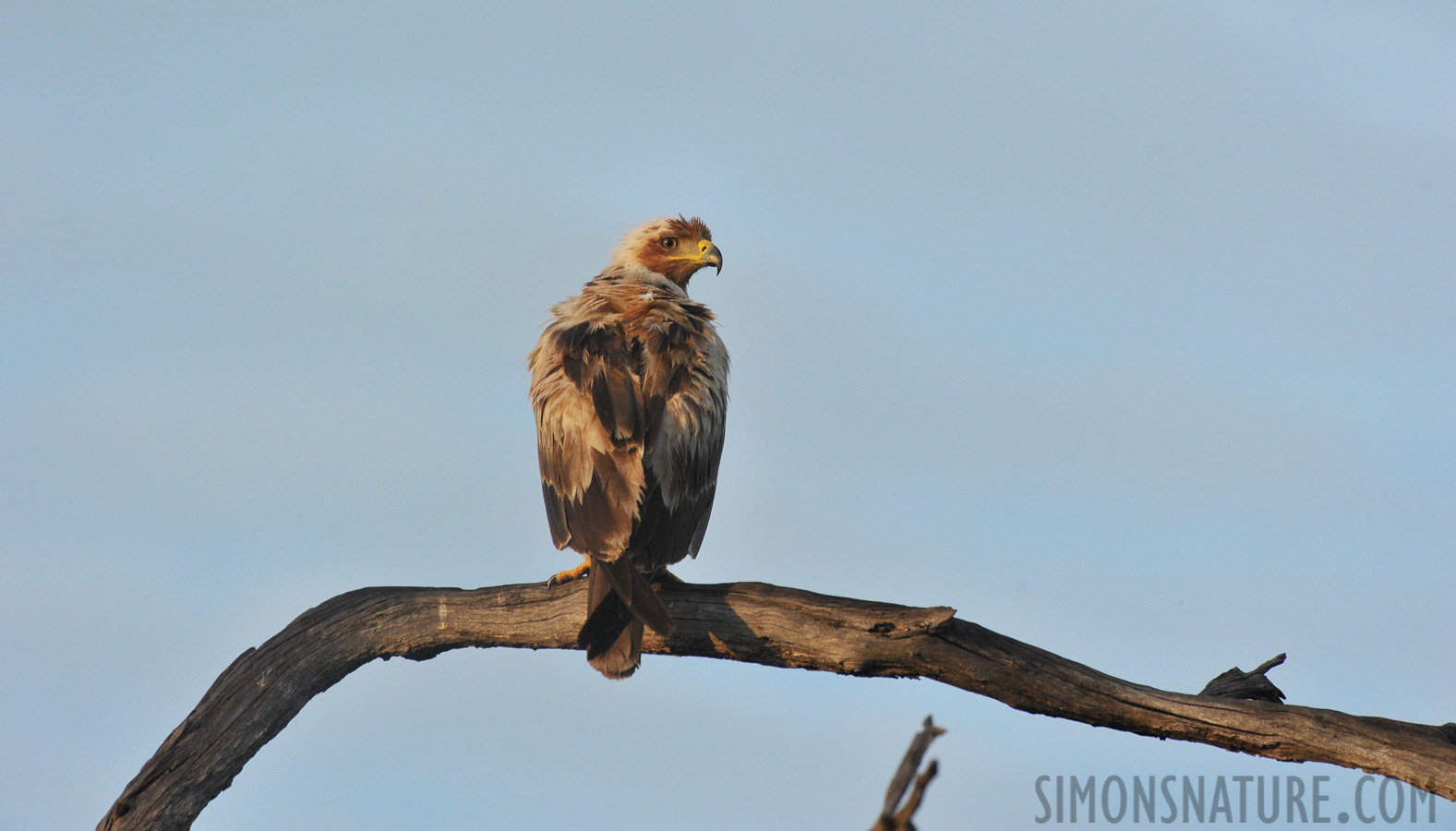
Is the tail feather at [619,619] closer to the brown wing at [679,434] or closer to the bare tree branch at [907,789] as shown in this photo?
the brown wing at [679,434]

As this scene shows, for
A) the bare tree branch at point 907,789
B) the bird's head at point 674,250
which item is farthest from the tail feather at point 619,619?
the bird's head at point 674,250

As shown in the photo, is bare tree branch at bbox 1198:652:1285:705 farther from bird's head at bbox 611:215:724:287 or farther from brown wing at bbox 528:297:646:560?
bird's head at bbox 611:215:724:287

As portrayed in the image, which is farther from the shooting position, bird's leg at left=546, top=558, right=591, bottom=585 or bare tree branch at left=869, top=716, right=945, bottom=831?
bird's leg at left=546, top=558, right=591, bottom=585

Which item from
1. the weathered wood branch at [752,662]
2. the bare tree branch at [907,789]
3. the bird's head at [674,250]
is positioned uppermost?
the bird's head at [674,250]

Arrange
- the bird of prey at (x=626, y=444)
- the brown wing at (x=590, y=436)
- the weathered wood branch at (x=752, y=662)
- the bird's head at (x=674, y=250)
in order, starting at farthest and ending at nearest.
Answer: the bird's head at (x=674, y=250)
the brown wing at (x=590, y=436)
the bird of prey at (x=626, y=444)
the weathered wood branch at (x=752, y=662)

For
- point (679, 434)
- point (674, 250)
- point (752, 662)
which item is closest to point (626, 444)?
point (679, 434)

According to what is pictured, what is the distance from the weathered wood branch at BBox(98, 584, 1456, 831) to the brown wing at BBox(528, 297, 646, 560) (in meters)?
0.40

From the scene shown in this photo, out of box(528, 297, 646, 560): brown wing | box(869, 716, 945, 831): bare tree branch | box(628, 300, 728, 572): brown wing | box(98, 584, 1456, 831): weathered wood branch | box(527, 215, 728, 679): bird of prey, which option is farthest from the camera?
box(628, 300, 728, 572): brown wing

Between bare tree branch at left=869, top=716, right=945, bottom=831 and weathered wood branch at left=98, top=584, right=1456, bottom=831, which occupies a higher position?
weathered wood branch at left=98, top=584, right=1456, bottom=831

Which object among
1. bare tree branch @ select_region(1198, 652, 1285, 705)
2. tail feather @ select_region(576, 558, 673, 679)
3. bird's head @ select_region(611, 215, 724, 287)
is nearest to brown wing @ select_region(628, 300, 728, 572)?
tail feather @ select_region(576, 558, 673, 679)

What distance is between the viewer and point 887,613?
15.5 feet

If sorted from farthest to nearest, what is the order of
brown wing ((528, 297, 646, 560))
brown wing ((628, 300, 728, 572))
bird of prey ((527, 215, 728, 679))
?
brown wing ((628, 300, 728, 572)), brown wing ((528, 297, 646, 560)), bird of prey ((527, 215, 728, 679))

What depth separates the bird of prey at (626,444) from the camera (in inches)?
191

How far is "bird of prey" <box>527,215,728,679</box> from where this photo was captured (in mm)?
4844
